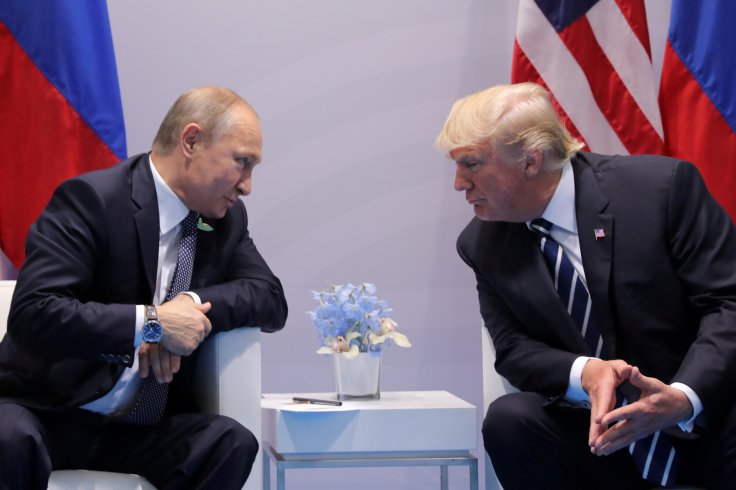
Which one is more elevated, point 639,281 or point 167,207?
point 167,207

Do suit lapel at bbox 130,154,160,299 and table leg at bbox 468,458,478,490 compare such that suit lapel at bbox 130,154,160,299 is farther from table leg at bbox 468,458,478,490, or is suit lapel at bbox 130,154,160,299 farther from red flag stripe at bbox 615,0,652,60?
red flag stripe at bbox 615,0,652,60

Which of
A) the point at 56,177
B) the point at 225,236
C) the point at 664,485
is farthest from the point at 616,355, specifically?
the point at 56,177

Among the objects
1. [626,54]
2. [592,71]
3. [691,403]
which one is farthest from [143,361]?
[626,54]

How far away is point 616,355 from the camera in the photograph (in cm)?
257

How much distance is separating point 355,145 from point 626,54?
3.63 feet

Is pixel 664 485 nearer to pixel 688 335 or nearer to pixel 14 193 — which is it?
pixel 688 335

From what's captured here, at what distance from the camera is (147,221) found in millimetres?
2684

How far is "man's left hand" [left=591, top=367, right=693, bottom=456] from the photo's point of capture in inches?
87.4

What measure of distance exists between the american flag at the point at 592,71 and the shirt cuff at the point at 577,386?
1460 mm

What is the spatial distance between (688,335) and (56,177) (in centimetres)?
219

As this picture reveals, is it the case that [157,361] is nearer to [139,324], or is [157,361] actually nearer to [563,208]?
[139,324]

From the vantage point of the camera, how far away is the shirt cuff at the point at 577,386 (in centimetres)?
244

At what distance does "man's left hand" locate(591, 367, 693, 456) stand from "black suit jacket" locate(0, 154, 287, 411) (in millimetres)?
998

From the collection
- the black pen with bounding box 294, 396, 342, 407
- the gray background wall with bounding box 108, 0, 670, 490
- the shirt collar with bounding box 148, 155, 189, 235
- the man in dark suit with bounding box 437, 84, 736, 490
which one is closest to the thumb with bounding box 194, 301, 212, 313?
the shirt collar with bounding box 148, 155, 189, 235
